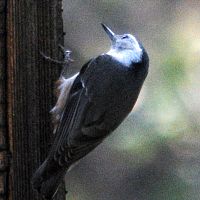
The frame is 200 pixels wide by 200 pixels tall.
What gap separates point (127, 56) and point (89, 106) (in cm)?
34

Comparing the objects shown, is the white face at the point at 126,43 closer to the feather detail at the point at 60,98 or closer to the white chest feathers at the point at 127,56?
the white chest feathers at the point at 127,56

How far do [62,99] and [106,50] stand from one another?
2.64ft

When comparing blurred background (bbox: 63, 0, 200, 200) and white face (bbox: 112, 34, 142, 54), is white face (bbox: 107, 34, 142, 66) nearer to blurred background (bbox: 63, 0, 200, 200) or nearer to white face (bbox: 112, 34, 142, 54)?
white face (bbox: 112, 34, 142, 54)

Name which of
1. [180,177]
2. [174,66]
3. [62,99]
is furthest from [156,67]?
[62,99]

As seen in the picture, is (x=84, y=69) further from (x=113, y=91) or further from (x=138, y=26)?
(x=138, y=26)

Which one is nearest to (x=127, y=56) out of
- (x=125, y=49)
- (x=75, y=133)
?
(x=125, y=49)

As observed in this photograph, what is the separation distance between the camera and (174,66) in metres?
6.16

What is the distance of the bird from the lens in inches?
204

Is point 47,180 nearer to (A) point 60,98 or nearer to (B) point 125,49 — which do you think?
(A) point 60,98

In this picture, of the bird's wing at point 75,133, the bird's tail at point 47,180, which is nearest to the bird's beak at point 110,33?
the bird's wing at point 75,133

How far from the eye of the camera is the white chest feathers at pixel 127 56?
18.3 feet

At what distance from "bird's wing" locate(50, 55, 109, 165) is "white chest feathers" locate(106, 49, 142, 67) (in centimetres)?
24

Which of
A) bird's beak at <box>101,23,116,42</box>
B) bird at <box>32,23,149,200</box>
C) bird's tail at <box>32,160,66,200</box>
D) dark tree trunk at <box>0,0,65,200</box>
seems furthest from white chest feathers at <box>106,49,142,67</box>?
bird's tail at <box>32,160,66,200</box>

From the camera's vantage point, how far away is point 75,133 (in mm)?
5246
